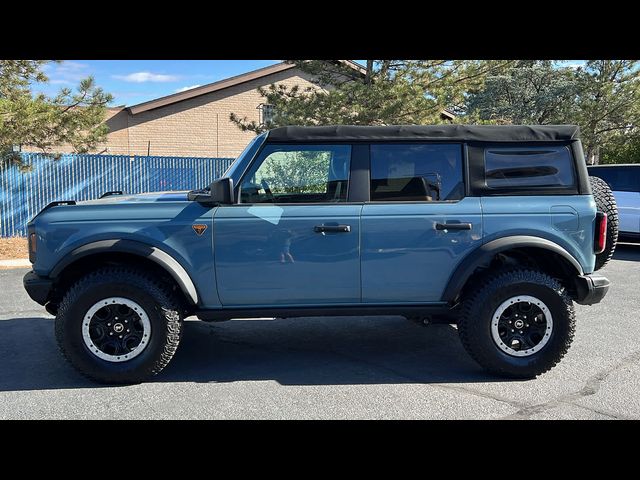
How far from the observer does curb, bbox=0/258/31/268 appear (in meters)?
9.77

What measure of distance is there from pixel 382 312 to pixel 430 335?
4.76ft

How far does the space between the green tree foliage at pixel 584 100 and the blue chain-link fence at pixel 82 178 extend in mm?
9121

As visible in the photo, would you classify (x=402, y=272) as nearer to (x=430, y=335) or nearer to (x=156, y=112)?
(x=430, y=335)

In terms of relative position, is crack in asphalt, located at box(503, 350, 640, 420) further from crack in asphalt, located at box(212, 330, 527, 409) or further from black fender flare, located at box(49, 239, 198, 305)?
black fender flare, located at box(49, 239, 198, 305)

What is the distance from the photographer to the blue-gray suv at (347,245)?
4219 millimetres

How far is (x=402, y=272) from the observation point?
170 inches

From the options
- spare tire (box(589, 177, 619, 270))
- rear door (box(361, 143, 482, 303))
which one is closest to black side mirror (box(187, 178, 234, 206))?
rear door (box(361, 143, 482, 303))

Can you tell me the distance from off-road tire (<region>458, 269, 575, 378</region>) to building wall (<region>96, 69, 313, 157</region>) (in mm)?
16668

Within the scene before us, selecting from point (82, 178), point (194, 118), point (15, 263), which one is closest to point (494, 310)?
point (15, 263)

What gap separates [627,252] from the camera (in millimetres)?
11141

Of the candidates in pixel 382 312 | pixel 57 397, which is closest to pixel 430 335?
pixel 382 312

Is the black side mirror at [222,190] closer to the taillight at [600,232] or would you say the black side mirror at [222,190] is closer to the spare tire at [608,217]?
the taillight at [600,232]
